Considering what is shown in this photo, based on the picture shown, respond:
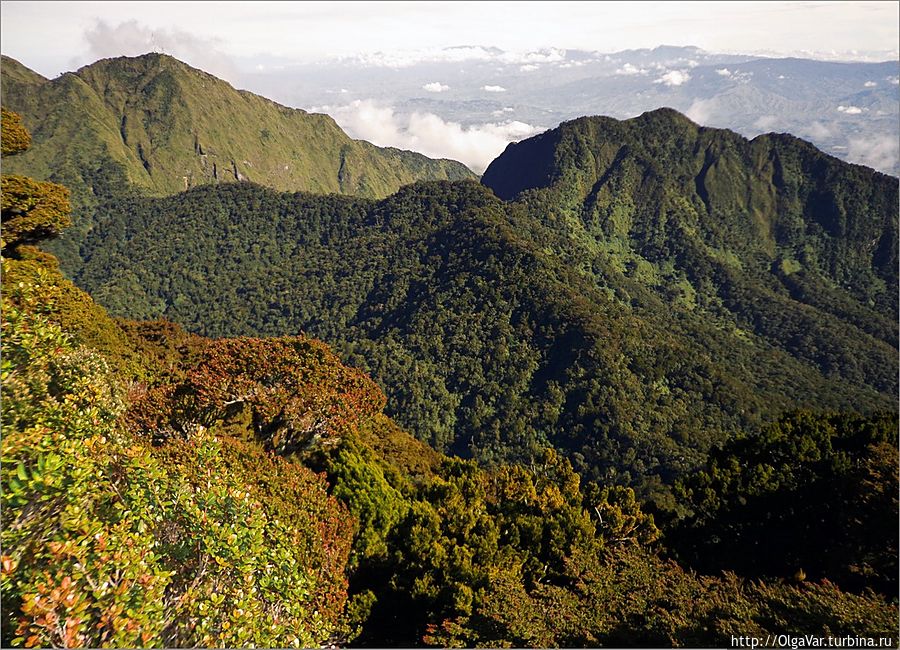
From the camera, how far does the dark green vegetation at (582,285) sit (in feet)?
269

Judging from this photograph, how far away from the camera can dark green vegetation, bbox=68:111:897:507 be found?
8200 centimetres

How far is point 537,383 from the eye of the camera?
286 feet

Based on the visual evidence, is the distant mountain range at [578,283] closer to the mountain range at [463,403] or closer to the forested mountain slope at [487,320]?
the forested mountain slope at [487,320]

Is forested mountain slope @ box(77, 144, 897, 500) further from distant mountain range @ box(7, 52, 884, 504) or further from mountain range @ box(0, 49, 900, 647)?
mountain range @ box(0, 49, 900, 647)

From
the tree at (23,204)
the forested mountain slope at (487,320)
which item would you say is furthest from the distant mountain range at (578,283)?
the tree at (23,204)

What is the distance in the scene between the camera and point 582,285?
105062 millimetres

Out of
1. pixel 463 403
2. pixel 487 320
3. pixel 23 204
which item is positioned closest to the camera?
pixel 23 204

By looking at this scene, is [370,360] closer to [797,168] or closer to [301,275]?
[301,275]

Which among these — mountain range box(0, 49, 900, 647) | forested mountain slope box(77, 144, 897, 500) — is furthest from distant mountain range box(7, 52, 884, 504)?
mountain range box(0, 49, 900, 647)

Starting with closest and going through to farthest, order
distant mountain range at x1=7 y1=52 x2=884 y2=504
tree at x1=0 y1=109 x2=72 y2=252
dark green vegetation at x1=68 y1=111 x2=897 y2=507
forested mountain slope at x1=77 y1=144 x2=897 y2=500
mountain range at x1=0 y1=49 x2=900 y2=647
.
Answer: mountain range at x1=0 y1=49 x2=900 y2=647 < tree at x1=0 y1=109 x2=72 y2=252 < forested mountain slope at x1=77 y1=144 x2=897 y2=500 < dark green vegetation at x1=68 y1=111 x2=897 y2=507 < distant mountain range at x1=7 y1=52 x2=884 y2=504

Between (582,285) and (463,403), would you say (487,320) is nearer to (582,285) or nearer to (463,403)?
(463,403)

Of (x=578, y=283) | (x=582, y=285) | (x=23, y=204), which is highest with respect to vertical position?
(x=23, y=204)

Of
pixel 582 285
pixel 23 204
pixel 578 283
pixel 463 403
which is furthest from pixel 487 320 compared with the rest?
pixel 23 204

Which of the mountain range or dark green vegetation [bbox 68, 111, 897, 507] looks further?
dark green vegetation [bbox 68, 111, 897, 507]
